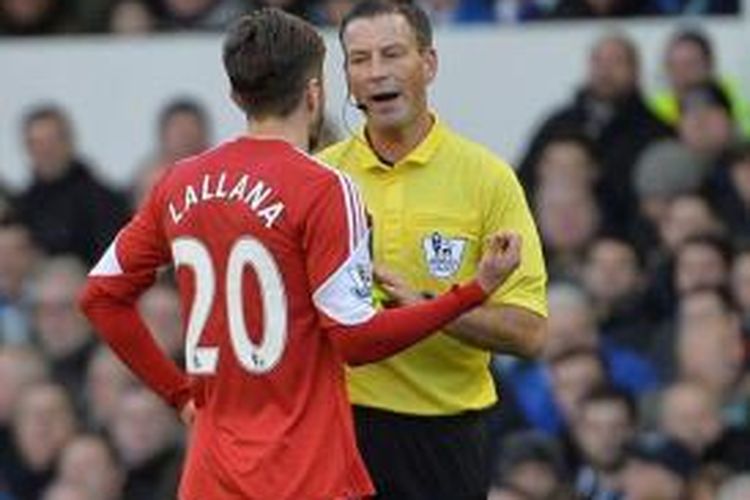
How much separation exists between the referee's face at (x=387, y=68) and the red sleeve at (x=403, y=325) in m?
0.74

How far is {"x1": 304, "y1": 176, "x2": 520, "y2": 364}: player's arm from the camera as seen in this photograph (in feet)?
18.3

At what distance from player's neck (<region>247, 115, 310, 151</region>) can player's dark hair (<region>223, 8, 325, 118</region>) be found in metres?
0.02

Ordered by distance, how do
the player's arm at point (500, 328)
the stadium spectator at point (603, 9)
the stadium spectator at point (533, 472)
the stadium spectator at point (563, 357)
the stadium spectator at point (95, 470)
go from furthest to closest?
the stadium spectator at point (603, 9) → the stadium spectator at point (95, 470) → the stadium spectator at point (563, 357) → the stadium spectator at point (533, 472) → the player's arm at point (500, 328)

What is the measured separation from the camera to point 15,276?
36.1 feet

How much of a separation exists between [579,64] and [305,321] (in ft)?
16.5

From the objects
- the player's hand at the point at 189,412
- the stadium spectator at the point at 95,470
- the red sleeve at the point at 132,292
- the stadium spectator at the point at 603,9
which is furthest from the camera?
the stadium spectator at the point at 603,9

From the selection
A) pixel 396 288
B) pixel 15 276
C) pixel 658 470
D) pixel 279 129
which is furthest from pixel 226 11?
pixel 279 129

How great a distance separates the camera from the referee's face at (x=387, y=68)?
20.4 ft

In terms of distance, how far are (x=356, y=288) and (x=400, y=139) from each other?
31.7 inches

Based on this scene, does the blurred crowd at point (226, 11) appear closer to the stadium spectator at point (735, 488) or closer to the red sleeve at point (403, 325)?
the stadium spectator at point (735, 488)

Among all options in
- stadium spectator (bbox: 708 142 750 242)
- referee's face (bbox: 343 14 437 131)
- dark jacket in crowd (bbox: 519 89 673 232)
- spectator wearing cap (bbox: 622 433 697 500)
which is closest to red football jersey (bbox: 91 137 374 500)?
referee's face (bbox: 343 14 437 131)

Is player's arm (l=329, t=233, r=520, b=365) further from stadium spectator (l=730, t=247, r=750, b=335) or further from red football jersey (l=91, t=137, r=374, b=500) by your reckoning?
stadium spectator (l=730, t=247, r=750, b=335)

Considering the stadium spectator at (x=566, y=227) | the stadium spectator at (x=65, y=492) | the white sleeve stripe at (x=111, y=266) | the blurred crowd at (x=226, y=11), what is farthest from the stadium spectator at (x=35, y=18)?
the white sleeve stripe at (x=111, y=266)

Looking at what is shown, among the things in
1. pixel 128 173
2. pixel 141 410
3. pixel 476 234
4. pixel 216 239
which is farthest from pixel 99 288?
pixel 128 173
